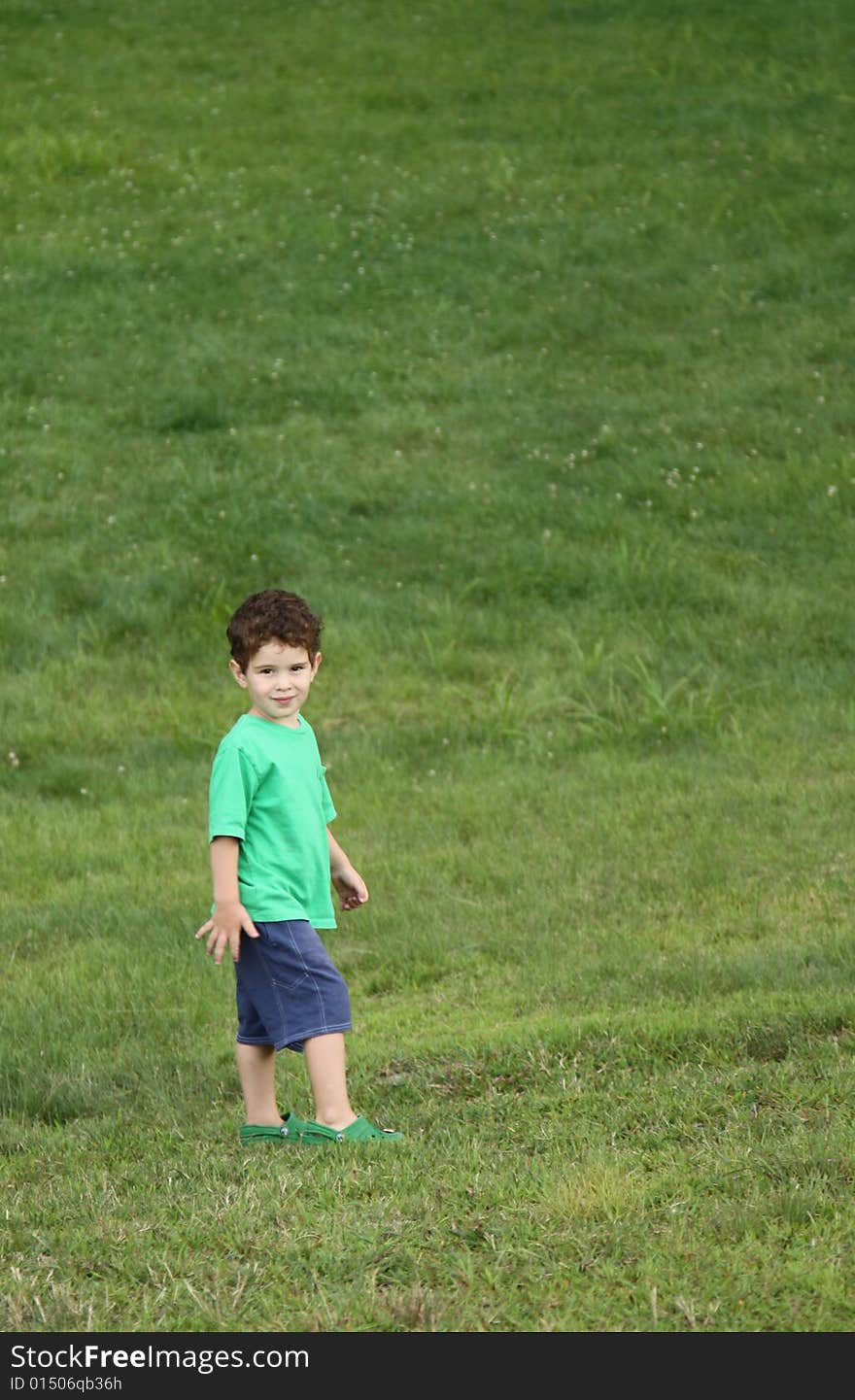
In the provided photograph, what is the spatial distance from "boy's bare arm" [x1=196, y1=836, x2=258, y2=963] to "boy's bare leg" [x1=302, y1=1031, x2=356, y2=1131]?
13.4 inches

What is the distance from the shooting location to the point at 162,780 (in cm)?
841

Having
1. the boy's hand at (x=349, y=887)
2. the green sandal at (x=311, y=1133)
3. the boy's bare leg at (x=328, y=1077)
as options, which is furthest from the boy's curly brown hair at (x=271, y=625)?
the green sandal at (x=311, y=1133)

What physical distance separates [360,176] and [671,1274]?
14408mm

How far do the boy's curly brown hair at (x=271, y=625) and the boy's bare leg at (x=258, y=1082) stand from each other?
1.11 m

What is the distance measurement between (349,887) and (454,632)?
16.8ft

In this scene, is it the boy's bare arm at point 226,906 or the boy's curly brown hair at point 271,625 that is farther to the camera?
the boy's curly brown hair at point 271,625

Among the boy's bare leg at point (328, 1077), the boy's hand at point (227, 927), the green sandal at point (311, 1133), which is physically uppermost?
the boy's hand at point (227, 927)

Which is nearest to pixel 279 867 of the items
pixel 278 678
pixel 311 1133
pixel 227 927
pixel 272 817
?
pixel 272 817

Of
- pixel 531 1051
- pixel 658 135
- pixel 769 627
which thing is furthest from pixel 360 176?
pixel 531 1051

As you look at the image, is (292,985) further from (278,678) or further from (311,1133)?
(278,678)

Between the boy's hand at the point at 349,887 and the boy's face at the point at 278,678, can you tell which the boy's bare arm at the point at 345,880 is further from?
the boy's face at the point at 278,678

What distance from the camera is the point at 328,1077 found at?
4.57 m

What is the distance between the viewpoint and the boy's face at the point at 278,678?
459cm

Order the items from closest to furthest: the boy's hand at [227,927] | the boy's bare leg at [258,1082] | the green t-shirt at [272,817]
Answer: the boy's hand at [227,927]
the green t-shirt at [272,817]
the boy's bare leg at [258,1082]
